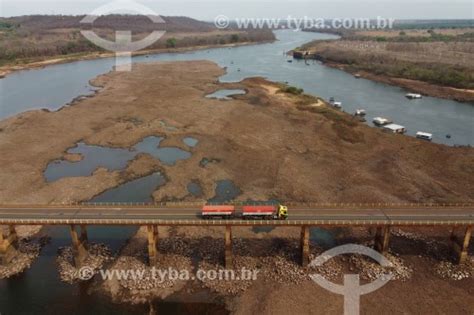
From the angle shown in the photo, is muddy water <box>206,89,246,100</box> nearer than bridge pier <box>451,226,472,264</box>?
No

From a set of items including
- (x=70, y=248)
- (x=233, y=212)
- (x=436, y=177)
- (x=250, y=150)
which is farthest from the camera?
(x=250, y=150)

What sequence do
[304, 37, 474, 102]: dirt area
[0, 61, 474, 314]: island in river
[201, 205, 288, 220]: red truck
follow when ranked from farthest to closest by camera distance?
[304, 37, 474, 102]: dirt area < [201, 205, 288, 220]: red truck < [0, 61, 474, 314]: island in river

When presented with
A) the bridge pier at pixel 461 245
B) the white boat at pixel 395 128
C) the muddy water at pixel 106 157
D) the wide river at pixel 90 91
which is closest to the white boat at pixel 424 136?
the wide river at pixel 90 91

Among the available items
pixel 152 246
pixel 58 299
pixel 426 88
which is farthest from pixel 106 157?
pixel 426 88

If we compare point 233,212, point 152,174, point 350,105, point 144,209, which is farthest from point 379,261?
point 350,105

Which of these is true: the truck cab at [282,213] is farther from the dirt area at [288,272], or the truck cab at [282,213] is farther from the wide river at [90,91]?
the wide river at [90,91]

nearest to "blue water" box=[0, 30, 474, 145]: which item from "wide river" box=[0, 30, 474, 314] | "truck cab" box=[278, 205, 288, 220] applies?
"wide river" box=[0, 30, 474, 314]

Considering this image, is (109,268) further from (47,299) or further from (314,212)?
(314,212)

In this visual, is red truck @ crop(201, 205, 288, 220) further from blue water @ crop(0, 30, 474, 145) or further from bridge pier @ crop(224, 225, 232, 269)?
blue water @ crop(0, 30, 474, 145)
